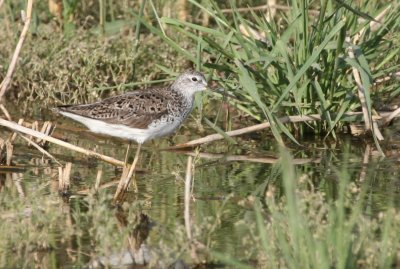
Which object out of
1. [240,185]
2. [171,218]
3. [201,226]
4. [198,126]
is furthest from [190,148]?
[201,226]

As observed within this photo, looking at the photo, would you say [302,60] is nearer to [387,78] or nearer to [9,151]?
[387,78]

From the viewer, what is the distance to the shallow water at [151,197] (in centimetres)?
628

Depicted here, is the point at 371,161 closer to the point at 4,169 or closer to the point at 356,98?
the point at 356,98

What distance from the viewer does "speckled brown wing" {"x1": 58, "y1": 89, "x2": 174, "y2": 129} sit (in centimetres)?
891

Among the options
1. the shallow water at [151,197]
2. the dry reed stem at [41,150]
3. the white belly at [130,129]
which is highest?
the white belly at [130,129]

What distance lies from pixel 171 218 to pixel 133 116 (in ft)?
6.09

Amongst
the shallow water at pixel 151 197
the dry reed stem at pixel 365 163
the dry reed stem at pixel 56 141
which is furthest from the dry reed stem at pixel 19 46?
the dry reed stem at pixel 365 163

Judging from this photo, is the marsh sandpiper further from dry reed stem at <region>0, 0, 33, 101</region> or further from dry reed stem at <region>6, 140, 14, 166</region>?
dry reed stem at <region>0, 0, 33, 101</region>

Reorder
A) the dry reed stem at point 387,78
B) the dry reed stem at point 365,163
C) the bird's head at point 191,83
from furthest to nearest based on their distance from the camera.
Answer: the dry reed stem at point 387,78
the bird's head at point 191,83
the dry reed stem at point 365,163

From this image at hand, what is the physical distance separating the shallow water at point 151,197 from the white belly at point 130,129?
248mm

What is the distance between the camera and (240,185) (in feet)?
27.0

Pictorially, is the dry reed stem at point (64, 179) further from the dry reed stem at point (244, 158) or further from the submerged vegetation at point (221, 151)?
the dry reed stem at point (244, 158)

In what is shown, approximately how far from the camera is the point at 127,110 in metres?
8.98

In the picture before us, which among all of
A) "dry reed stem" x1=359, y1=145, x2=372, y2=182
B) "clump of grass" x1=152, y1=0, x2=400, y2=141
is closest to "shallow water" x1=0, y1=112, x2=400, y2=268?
"dry reed stem" x1=359, y1=145, x2=372, y2=182
